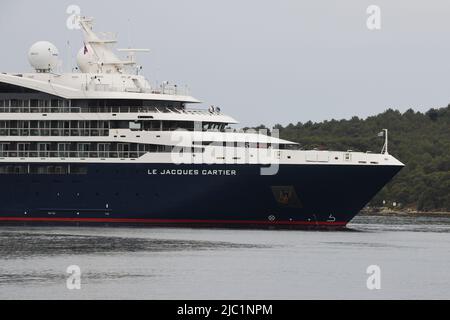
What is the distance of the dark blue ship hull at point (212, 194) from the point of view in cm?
8050

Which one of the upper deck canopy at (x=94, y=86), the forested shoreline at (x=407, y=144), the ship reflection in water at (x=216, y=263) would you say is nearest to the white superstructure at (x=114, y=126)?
the upper deck canopy at (x=94, y=86)

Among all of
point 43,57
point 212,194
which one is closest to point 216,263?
point 212,194

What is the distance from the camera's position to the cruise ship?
8075 centimetres

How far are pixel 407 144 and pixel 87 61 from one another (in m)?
89.8

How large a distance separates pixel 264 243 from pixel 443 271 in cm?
1327

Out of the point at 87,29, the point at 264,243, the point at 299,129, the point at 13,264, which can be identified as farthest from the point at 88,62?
the point at 299,129

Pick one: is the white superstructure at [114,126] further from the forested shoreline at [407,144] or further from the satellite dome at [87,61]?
the forested shoreline at [407,144]

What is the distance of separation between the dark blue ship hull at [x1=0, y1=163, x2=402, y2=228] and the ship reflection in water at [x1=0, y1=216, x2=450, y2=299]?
1.57m

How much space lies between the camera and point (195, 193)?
81.6 metres

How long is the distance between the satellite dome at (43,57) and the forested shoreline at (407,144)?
47.8m

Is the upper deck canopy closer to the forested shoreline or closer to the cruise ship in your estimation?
the cruise ship

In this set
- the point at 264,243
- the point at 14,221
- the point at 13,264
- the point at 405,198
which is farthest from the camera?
the point at 405,198

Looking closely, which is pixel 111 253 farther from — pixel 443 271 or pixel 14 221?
pixel 14 221

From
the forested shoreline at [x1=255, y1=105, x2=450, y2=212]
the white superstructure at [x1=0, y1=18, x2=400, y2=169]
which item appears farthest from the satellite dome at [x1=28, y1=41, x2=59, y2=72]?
the forested shoreline at [x1=255, y1=105, x2=450, y2=212]
